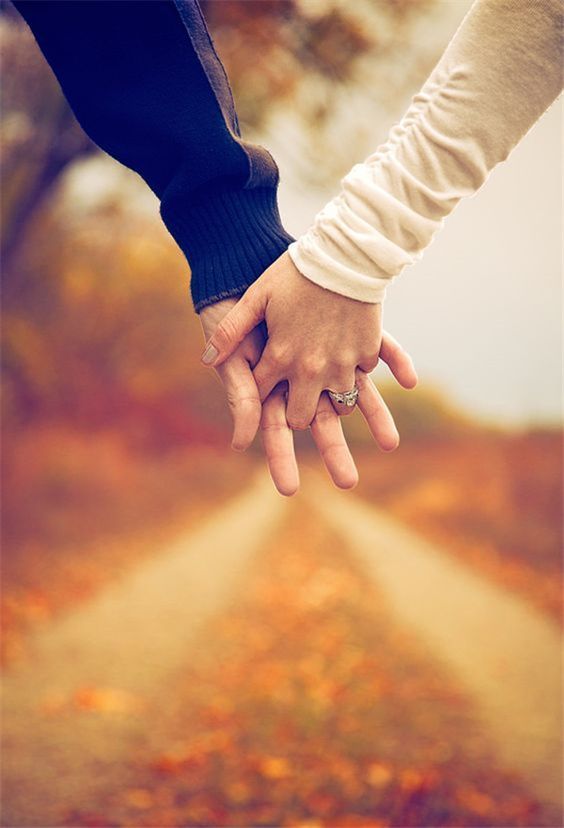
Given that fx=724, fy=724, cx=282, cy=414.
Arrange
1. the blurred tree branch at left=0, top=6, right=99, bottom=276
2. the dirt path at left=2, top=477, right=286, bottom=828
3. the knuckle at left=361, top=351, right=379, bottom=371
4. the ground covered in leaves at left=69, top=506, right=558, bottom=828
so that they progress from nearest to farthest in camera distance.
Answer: the knuckle at left=361, top=351, right=379, bottom=371
the ground covered in leaves at left=69, top=506, right=558, bottom=828
the dirt path at left=2, top=477, right=286, bottom=828
the blurred tree branch at left=0, top=6, right=99, bottom=276

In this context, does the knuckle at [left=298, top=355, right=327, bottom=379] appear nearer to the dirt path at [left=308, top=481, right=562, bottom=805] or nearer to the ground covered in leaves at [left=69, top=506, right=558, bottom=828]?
the ground covered in leaves at [left=69, top=506, right=558, bottom=828]

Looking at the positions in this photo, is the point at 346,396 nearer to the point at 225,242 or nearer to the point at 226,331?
the point at 226,331

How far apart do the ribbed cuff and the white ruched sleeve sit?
19 centimetres

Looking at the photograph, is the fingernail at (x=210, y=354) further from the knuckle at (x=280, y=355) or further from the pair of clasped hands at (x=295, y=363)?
the knuckle at (x=280, y=355)

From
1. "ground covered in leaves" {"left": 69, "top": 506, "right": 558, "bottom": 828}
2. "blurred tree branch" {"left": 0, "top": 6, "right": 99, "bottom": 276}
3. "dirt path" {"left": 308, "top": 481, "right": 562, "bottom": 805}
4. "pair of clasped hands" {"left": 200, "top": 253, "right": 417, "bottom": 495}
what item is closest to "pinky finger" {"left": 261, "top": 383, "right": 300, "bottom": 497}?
"pair of clasped hands" {"left": 200, "top": 253, "right": 417, "bottom": 495}

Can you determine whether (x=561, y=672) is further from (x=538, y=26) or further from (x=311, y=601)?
(x=538, y=26)

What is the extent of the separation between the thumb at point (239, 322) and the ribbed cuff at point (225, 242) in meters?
0.10

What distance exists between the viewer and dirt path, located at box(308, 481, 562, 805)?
5.22 m

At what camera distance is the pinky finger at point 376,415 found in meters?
1.90

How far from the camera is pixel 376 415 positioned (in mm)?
1916

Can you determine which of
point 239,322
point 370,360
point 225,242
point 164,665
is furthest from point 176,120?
point 164,665

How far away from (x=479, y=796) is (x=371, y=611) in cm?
419

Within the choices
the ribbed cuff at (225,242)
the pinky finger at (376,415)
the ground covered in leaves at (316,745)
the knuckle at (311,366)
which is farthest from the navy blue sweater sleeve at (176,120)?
the ground covered in leaves at (316,745)

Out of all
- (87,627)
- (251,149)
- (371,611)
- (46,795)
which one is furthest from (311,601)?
(251,149)
